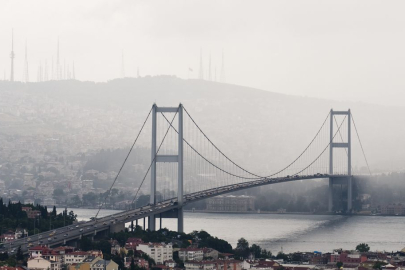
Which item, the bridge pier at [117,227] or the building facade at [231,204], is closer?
the bridge pier at [117,227]

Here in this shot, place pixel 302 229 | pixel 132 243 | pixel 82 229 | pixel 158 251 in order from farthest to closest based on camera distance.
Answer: pixel 302 229 → pixel 82 229 → pixel 132 243 → pixel 158 251

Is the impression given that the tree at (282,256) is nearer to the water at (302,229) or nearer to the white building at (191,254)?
the white building at (191,254)

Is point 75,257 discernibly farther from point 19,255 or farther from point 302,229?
point 302,229

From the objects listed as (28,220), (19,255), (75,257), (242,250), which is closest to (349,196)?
(28,220)

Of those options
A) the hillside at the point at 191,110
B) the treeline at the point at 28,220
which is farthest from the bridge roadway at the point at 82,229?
the hillside at the point at 191,110

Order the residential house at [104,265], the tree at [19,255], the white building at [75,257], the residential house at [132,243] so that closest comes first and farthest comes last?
the residential house at [104,265] < the tree at [19,255] < the white building at [75,257] < the residential house at [132,243]

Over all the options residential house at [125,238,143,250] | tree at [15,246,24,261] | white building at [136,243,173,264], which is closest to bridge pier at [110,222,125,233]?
residential house at [125,238,143,250]
